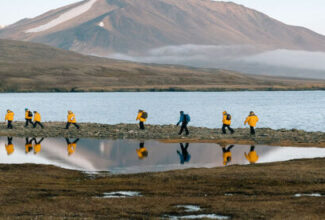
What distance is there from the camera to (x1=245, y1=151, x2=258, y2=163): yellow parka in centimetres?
3528

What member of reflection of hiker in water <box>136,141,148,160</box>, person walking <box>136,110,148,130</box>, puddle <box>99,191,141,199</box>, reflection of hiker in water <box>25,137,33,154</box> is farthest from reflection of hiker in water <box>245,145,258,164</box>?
reflection of hiker in water <box>25,137,33,154</box>

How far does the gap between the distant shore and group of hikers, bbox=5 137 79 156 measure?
3.77 m

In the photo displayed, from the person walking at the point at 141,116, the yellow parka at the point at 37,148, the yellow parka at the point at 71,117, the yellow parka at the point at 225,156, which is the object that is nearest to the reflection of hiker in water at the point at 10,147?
the yellow parka at the point at 37,148

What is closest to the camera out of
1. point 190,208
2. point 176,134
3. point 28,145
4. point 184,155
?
point 190,208

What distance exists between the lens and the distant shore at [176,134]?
46.9m

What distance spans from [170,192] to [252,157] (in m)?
14.3

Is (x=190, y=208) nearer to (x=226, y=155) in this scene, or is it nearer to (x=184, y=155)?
(x=226, y=155)

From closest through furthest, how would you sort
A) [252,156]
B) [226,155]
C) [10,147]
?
[252,156]
[226,155]
[10,147]

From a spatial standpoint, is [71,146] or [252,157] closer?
[252,157]

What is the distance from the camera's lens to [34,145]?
45.4 m

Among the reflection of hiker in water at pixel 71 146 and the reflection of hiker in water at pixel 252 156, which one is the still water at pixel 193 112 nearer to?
the reflection of hiker in water at pixel 71 146

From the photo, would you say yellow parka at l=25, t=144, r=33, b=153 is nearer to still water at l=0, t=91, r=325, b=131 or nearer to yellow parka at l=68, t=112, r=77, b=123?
yellow parka at l=68, t=112, r=77, b=123

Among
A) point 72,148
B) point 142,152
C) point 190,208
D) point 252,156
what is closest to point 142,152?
point 142,152

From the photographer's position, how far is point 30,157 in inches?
1485
